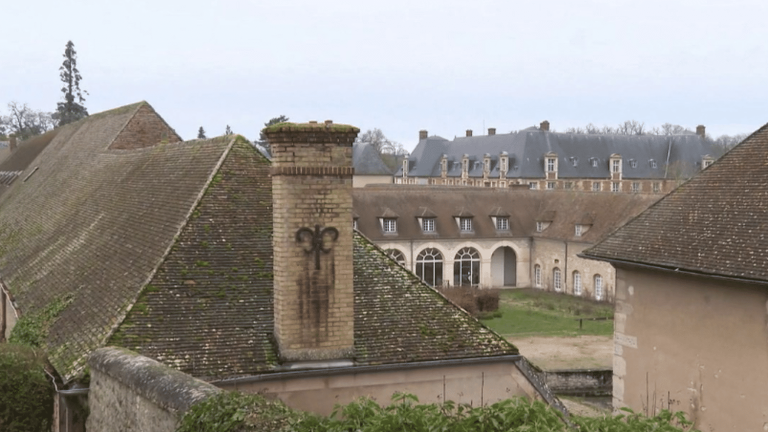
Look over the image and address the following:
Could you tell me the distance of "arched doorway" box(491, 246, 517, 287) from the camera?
143 feet

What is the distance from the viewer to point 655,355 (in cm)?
1456

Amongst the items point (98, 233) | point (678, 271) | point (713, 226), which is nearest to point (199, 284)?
point (98, 233)

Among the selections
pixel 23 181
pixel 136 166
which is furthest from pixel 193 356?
pixel 23 181

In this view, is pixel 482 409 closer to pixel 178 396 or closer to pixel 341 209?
pixel 178 396

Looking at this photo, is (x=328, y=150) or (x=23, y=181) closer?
(x=328, y=150)

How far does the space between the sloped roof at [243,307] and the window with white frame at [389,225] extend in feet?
91.6

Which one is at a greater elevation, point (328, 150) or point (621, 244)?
point (328, 150)

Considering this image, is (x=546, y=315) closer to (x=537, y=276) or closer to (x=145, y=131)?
(x=537, y=276)

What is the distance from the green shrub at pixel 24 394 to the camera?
9.61m

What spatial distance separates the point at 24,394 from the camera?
9656 millimetres

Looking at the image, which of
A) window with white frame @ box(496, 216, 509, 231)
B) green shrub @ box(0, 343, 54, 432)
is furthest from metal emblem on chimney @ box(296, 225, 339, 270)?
window with white frame @ box(496, 216, 509, 231)

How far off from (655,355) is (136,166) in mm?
11576

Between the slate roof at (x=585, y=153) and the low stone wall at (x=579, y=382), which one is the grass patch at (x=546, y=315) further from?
the slate roof at (x=585, y=153)

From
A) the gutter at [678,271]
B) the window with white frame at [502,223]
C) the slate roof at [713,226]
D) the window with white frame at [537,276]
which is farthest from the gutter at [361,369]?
the window with white frame at [537,276]
